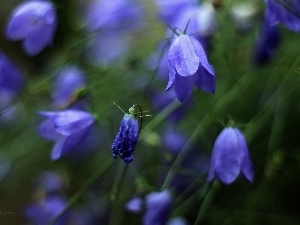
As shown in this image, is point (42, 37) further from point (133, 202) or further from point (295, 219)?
point (295, 219)

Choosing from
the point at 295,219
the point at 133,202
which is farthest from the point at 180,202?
the point at 295,219

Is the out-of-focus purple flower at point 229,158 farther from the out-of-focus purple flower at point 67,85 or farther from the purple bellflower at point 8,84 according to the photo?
the purple bellflower at point 8,84

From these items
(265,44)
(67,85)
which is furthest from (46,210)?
(265,44)

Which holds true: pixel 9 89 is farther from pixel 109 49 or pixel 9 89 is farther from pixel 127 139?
pixel 127 139

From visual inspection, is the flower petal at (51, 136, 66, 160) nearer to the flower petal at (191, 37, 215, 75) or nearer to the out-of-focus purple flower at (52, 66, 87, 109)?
the out-of-focus purple flower at (52, 66, 87, 109)

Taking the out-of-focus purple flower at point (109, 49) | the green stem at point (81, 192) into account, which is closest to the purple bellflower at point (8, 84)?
the out-of-focus purple flower at point (109, 49)

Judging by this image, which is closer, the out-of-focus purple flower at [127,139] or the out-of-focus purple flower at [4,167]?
the out-of-focus purple flower at [127,139]
